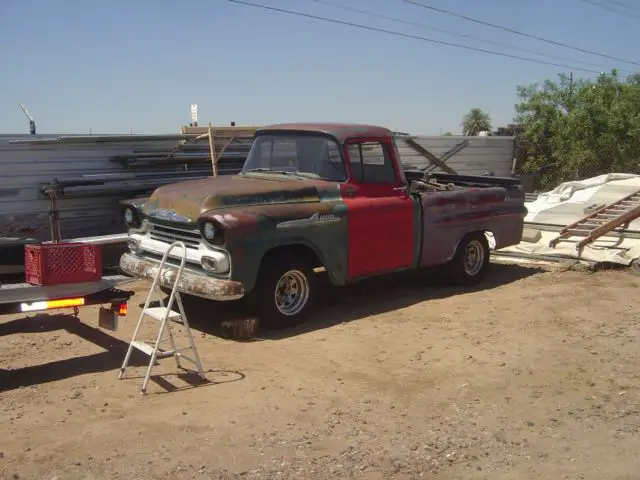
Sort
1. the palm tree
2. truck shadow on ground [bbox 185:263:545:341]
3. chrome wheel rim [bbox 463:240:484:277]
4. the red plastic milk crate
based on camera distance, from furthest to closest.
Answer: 1. the palm tree
2. chrome wheel rim [bbox 463:240:484:277]
3. truck shadow on ground [bbox 185:263:545:341]
4. the red plastic milk crate

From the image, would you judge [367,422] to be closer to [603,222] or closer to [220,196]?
[220,196]

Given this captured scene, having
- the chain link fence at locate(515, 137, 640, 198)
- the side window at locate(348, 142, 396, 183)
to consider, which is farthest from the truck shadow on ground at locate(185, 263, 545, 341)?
the chain link fence at locate(515, 137, 640, 198)

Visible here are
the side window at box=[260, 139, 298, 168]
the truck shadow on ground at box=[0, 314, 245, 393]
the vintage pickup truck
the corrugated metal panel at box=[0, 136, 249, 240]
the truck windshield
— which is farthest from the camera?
the corrugated metal panel at box=[0, 136, 249, 240]

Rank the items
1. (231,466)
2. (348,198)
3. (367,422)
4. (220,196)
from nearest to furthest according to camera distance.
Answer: (231,466)
(367,422)
(220,196)
(348,198)

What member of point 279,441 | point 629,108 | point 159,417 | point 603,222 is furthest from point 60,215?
point 629,108

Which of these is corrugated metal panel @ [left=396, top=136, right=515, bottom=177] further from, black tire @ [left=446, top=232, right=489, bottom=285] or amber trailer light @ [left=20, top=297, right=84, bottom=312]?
amber trailer light @ [left=20, top=297, right=84, bottom=312]

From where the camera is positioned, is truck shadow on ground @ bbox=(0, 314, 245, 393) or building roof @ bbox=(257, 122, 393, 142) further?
building roof @ bbox=(257, 122, 393, 142)

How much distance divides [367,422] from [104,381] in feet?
6.94

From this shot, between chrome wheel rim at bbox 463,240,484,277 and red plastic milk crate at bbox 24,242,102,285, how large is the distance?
5051 mm

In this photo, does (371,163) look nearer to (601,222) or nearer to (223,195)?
(223,195)

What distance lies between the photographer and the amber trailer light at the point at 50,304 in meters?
5.16

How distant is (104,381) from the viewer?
527cm

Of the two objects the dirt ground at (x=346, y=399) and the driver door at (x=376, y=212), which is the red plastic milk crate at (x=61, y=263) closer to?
the dirt ground at (x=346, y=399)

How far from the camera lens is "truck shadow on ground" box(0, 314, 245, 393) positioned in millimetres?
5301
